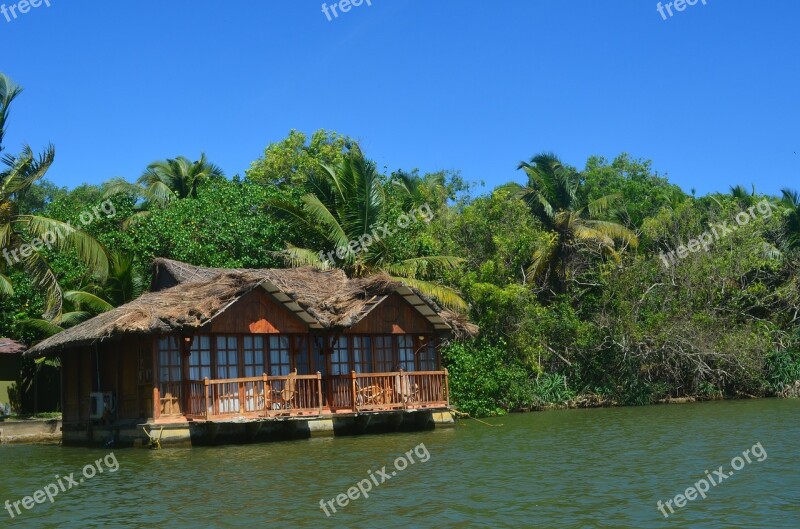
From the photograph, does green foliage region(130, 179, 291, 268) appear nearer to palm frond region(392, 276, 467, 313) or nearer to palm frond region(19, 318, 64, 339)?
palm frond region(19, 318, 64, 339)

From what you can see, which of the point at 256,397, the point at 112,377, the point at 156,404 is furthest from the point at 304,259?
the point at 156,404

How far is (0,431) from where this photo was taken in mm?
25047

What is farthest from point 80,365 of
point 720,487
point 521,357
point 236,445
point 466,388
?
point 720,487

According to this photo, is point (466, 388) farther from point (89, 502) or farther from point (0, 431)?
point (89, 502)

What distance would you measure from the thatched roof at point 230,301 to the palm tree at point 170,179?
15.3 meters

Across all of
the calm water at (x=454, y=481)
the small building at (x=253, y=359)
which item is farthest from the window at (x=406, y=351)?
the calm water at (x=454, y=481)

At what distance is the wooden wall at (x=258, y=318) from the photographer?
22.1m

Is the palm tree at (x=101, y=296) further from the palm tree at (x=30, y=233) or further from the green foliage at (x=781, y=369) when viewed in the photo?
the green foliage at (x=781, y=369)

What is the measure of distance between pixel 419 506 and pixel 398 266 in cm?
1730

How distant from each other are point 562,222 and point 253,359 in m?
17.3

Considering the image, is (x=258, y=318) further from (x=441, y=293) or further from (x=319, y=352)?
(x=441, y=293)

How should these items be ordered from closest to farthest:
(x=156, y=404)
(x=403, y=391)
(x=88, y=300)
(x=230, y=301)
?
(x=156, y=404) → (x=230, y=301) → (x=403, y=391) → (x=88, y=300)

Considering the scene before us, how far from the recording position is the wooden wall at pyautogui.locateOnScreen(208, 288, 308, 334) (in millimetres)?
22064

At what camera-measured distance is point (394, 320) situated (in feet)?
81.5
